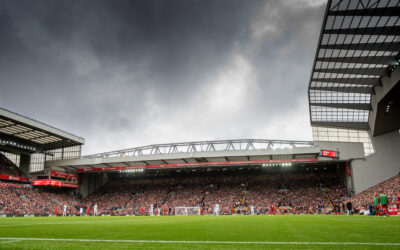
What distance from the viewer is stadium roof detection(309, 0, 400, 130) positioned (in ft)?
76.3

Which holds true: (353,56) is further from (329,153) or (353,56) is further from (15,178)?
(15,178)

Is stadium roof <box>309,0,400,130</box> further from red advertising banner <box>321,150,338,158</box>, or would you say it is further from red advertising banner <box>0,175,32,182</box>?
red advertising banner <box>0,175,32,182</box>

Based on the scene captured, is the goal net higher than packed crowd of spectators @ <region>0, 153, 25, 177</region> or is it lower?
lower

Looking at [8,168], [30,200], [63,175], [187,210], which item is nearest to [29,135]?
[8,168]

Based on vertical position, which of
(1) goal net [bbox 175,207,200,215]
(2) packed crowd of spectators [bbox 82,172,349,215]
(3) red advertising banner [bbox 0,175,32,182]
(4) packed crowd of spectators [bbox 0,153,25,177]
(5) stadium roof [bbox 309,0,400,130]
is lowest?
(1) goal net [bbox 175,207,200,215]

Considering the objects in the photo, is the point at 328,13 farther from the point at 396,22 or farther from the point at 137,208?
the point at 137,208

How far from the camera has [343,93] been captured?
39.9 metres

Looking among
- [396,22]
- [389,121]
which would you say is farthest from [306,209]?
[396,22]

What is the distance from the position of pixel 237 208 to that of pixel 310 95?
23.1m

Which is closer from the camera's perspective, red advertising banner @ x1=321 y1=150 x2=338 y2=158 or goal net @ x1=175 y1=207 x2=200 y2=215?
red advertising banner @ x1=321 y1=150 x2=338 y2=158

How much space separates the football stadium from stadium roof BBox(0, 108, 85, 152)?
16 centimetres

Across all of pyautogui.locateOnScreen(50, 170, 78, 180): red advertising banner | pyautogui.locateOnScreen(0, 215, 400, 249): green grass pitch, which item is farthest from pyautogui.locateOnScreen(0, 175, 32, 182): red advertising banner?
pyautogui.locateOnScreen(0, 215, 400, 249): green grass pitch

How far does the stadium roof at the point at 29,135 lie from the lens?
41656mm

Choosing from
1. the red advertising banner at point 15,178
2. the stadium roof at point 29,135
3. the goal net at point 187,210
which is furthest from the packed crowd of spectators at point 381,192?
the red advertising banner at point 15,178
